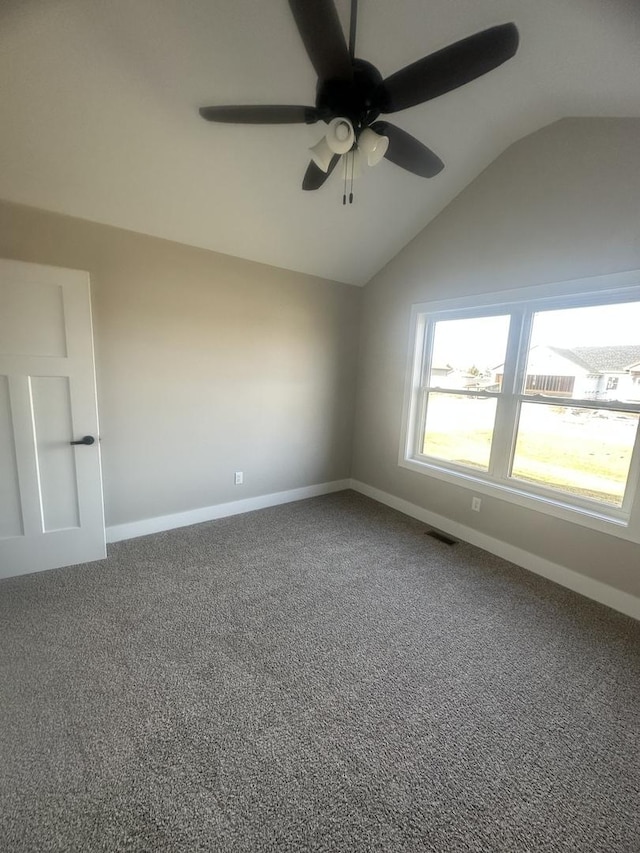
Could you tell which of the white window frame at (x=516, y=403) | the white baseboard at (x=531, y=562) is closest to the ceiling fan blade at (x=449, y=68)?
the white window frame at (x=516, y=403)

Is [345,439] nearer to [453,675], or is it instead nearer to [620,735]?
[453,675]

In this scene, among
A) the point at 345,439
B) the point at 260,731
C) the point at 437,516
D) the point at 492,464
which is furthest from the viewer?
the point at 345,439

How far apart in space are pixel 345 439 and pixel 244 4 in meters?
3.39

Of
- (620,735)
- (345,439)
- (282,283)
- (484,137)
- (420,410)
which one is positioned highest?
(484,137)

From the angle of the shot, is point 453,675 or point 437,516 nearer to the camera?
point 453,675

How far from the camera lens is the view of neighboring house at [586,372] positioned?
7.32 feet

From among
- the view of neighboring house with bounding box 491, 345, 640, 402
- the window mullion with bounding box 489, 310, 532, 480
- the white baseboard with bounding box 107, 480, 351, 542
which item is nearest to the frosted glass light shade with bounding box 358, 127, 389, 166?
the window mullion with bounding box 489, 310, 532, 480

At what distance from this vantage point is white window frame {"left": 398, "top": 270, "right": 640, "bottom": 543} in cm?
221

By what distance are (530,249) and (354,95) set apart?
186 cm

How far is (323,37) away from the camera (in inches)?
43.9

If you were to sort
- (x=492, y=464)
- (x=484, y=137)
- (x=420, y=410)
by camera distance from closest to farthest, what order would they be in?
(x=484, y=137), (x=492, y=464), (x=420, y=410)

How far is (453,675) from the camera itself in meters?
1.74

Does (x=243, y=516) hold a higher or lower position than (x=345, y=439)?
lower

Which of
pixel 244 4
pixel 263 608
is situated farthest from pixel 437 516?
pixel 244 4
